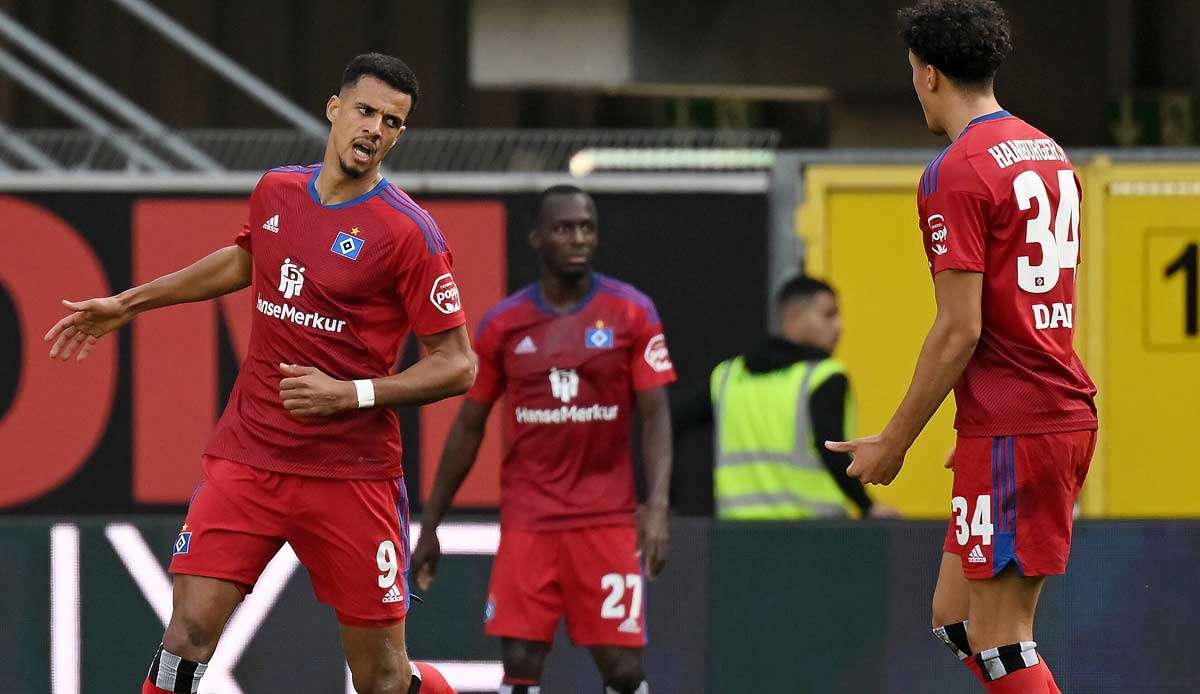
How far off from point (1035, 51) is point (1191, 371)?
277cm

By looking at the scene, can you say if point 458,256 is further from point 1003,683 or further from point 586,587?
point 1003,683

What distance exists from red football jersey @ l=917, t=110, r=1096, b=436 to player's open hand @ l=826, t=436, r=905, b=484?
26 cm

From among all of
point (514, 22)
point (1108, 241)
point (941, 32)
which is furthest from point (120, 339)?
point (941, 32)

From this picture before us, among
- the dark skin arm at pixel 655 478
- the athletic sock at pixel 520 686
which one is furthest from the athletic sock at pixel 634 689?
the dark skin arm at pixel 655 478

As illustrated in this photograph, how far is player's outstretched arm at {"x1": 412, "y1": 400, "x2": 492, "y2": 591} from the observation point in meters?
6.61

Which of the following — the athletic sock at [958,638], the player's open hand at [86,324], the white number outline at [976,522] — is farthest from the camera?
the player's open hand at [86,324]

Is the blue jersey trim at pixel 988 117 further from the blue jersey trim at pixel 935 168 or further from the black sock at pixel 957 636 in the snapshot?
the black sock at pixel 957 636

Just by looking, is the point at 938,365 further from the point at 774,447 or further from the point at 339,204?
the point at 774,447

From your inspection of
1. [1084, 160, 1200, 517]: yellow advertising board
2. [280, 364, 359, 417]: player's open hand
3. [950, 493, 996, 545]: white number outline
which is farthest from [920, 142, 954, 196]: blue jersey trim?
[1084, 160, 1200, 517]: yellow advertising board

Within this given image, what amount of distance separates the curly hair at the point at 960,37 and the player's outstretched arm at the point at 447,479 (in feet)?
8.43

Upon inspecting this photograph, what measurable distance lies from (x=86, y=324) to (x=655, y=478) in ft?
7.15

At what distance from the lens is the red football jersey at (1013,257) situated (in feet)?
15.6

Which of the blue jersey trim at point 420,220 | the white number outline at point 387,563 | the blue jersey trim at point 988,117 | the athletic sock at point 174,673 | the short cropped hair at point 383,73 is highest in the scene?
the short cropped hair at point 383,73

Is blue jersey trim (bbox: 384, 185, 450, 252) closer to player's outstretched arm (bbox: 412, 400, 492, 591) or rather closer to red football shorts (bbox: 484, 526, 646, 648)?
player's outstretched arm (bbox: 412, 400, 492, 591)
